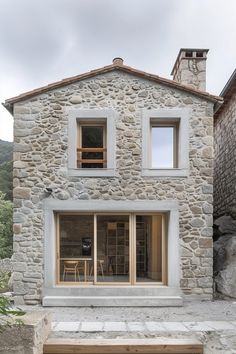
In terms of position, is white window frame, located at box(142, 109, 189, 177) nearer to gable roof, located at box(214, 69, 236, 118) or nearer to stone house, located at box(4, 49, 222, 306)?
stone house, located at box(4, 49, 222, 306)

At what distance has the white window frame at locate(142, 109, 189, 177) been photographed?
955 cm

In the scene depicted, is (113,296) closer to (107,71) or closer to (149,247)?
(149,247)

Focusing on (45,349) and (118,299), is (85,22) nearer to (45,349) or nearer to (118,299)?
(118,299)

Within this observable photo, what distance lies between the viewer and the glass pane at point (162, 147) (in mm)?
9781

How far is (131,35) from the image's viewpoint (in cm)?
1595

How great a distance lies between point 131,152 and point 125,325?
456 centimetres

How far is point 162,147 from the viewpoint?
9875 mm

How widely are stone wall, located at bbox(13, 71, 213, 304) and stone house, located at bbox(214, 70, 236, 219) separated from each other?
3.09 metres

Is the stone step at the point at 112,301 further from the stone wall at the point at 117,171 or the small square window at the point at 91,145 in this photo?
the small square window at the point at 91,145

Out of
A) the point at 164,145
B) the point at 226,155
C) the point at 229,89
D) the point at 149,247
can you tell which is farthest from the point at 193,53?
the point at 149,247

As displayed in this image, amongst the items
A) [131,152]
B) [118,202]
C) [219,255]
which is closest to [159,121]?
[131,152]

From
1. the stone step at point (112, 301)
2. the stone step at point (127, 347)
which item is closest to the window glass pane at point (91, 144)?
the stone step at point (112, 301)

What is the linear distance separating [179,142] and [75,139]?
2979mm

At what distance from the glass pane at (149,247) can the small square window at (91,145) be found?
2.00 m
